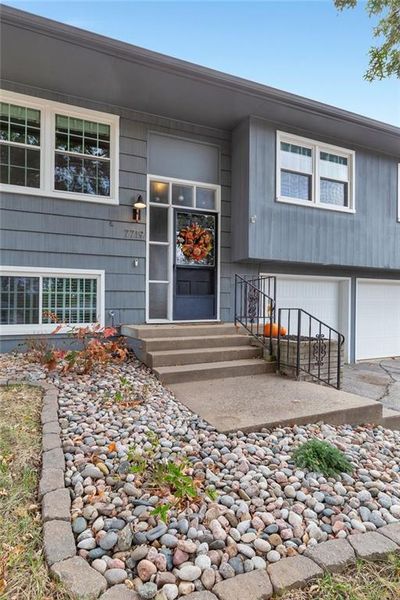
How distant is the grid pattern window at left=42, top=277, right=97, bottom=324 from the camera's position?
5.21m

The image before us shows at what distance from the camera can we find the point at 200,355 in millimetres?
4566

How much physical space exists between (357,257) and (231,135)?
3535mm

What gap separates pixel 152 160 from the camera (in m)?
5.90

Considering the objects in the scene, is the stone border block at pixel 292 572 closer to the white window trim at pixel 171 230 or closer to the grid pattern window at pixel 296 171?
the white window trim at pixel 171 230

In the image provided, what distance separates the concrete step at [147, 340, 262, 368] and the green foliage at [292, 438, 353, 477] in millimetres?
2213

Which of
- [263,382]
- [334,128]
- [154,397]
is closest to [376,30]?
[334,128]

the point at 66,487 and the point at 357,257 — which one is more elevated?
the point at 357,257

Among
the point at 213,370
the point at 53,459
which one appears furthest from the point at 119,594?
the point at 213,370

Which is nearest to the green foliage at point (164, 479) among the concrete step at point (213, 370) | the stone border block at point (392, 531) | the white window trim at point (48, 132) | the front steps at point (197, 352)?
the stone border block at point (392, 531)

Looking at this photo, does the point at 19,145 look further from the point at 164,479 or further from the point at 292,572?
the point at 292,572

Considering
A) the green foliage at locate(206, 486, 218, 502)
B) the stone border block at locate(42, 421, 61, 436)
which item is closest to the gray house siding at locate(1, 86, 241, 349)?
the stone border block at locate(42, 421, 61, 436)

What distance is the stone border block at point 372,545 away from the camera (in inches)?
62.9

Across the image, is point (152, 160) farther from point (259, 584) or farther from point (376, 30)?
point (259, 584)

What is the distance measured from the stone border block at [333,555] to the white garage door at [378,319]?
23.3ft
